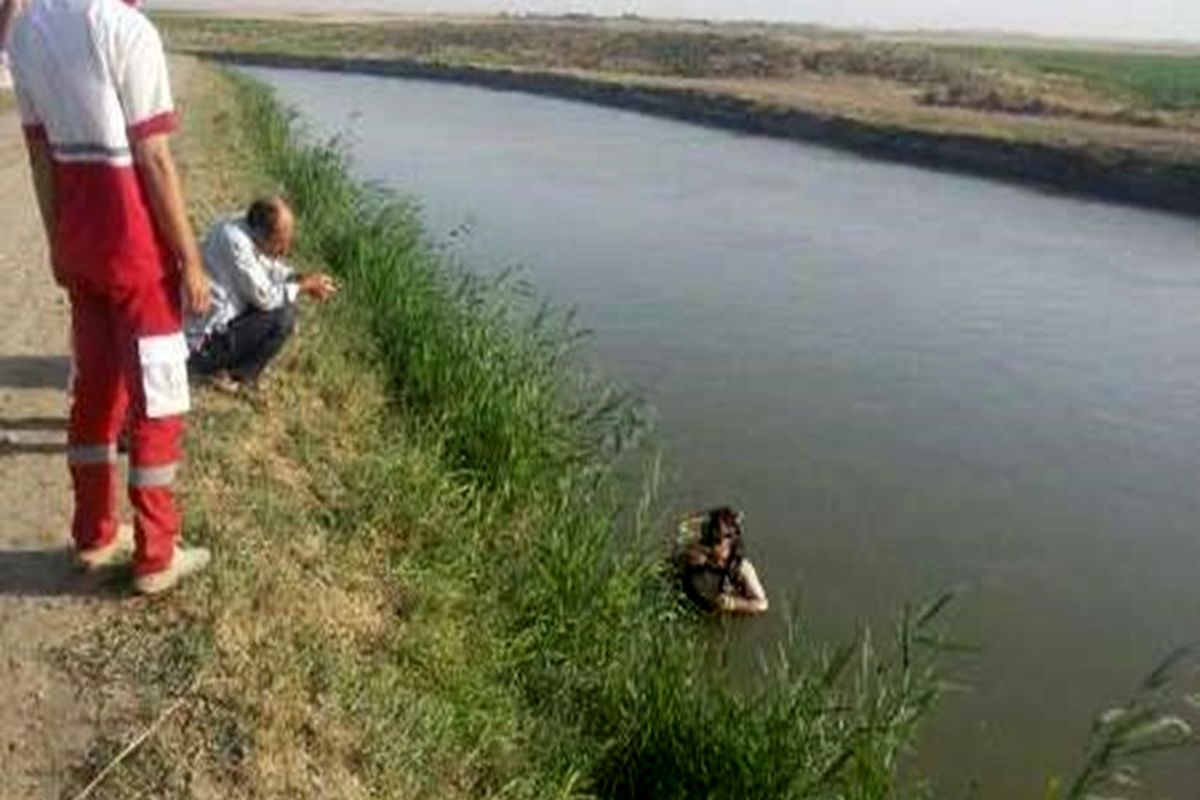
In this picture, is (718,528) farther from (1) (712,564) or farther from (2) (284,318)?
(2) (284,318)

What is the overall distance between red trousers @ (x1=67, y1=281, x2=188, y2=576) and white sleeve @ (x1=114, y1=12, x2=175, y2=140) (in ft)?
1.55

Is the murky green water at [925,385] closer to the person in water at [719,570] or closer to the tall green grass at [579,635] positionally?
the person in water at [719,570]

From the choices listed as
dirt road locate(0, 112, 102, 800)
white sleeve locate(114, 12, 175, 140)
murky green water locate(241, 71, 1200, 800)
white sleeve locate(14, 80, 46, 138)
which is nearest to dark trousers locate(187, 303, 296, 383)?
dirt road locate(0, 112, 102, 800)

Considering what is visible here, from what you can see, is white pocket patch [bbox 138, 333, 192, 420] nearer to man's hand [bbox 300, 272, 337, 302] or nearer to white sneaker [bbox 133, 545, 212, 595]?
white sneaker [bbox 133, 545, 212, 595]

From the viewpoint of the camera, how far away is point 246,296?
7035 mm

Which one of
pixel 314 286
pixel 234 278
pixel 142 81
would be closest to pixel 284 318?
pixel 314 286

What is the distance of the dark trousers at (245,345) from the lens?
23.4ft

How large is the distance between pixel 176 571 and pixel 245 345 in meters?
2.45

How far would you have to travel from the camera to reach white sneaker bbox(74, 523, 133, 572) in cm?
496

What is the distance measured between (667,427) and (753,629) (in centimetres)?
377

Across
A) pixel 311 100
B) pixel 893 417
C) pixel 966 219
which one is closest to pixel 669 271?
pixel 893 417

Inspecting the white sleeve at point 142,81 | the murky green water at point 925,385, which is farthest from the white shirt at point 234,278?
the murky green water at point 925,385

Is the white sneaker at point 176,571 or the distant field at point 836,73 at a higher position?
the white sneaker at point 176,571

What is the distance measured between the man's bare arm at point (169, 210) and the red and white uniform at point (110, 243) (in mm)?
34
